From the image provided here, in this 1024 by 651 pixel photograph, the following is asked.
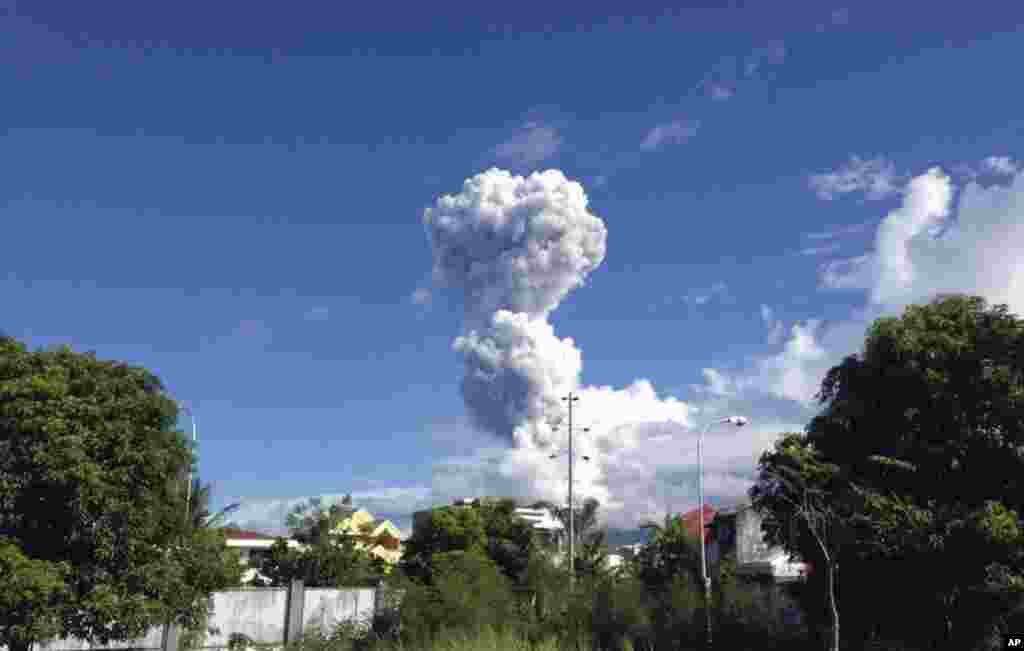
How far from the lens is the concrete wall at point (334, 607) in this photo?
31562mm

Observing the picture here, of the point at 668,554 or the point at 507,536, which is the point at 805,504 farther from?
the point at 507,536

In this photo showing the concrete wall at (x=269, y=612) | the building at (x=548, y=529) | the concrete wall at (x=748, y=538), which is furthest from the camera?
the building at (x=548, y=529)

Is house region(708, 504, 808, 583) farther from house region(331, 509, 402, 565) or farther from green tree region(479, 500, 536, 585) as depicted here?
house region(331, 509, 402, 565)

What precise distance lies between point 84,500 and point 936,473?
20.3m

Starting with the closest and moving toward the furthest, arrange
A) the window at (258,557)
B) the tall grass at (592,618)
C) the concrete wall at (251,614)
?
the tall grass at (592,618) < the concrete wall at (251,614) < the window at (258,557)

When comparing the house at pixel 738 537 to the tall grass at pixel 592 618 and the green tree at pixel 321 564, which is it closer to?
the green tree at pixel 321 564

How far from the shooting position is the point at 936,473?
23891mm

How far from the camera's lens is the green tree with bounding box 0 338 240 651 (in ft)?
59.5

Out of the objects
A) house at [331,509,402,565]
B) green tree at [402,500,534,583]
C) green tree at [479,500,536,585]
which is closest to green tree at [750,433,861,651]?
green tree at [479,500,536,585]

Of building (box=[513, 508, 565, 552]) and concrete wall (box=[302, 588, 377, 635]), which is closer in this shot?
concrete wall (box=[302, 588, 377, 635])

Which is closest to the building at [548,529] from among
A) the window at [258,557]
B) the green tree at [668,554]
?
the green tree at [668,554]

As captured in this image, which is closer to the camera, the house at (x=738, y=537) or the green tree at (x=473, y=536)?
the green tree at (x=473, y=536)

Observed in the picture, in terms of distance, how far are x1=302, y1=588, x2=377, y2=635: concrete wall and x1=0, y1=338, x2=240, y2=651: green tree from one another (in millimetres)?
11293

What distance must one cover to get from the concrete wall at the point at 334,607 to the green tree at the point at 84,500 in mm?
11293
